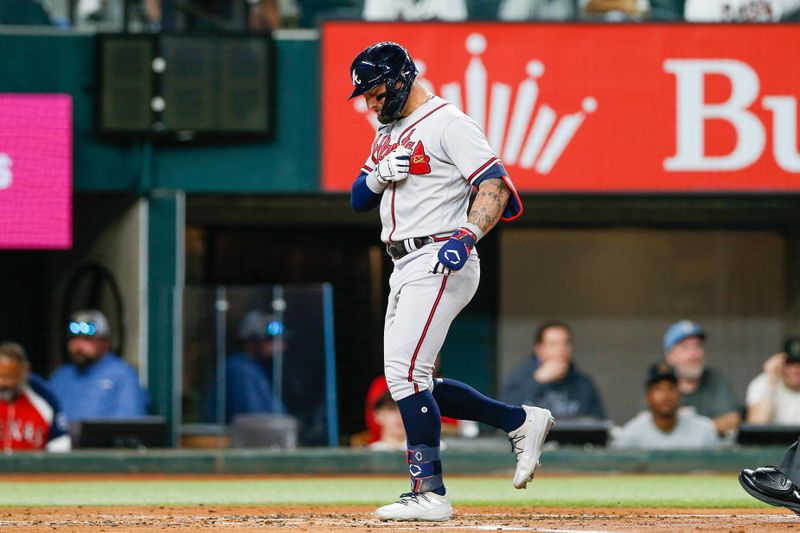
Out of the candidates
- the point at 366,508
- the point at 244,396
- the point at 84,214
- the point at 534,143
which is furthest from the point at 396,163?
the point at 84,214

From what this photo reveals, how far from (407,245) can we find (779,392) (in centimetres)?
565

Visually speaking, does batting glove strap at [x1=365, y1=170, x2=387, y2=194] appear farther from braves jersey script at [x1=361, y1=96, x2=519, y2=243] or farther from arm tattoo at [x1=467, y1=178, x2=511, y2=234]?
arm tattoo at [x1=467, y1=178, x2=511, y2=234]

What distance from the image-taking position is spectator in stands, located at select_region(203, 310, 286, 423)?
33.5 feet

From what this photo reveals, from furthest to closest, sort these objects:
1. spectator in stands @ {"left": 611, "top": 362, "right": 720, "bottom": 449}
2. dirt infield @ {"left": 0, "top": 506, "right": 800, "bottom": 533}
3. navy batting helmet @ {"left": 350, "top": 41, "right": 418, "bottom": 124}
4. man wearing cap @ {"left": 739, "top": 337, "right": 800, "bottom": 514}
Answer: spectator in stands @ {"left": 611, "top": 362, "right": 720, "bottom": 449} → navy batting helmet @ {"left": 350, "top": 41, "right": 418, "bottom": 124} → dirt infield @ {"left": 0, "top": 506, "right": 800, "bottom": 533} → man wearing cap @ {"left": 739, "top": 337, "right": 800, "bottom": 514}

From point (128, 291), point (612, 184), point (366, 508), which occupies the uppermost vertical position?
point (612, 184)

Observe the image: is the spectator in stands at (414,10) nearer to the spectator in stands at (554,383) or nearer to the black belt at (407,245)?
the spectator in stands at (554,383)

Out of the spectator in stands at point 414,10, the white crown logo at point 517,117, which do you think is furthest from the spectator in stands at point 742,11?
the spectator in stands at point 414,10

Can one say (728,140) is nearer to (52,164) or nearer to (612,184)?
(612,184)

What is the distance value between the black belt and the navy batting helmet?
19.9 inches

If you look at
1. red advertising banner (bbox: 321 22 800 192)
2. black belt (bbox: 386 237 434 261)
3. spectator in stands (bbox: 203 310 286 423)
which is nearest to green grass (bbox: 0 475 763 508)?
spectator in stands (bbox: 203 310 286 423)

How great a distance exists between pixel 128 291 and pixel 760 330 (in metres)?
5.39

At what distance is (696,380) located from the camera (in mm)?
10312

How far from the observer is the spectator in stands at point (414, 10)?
37.1 feet

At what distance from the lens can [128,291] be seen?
11516 mm
